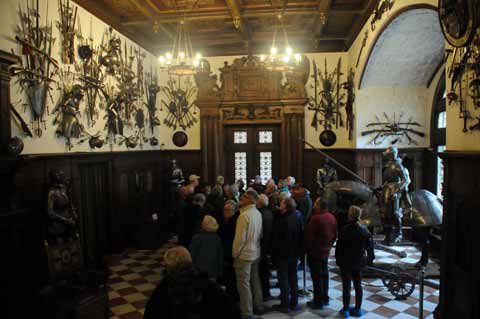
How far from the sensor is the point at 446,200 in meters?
3.62

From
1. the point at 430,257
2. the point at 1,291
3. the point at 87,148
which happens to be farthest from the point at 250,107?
the point at 1,291

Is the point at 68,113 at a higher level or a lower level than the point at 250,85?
lower

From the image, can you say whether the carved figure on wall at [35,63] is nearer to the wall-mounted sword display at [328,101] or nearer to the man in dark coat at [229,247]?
the man in dark coat at [229,247]

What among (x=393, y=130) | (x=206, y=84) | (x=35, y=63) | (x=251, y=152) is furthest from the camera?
(x=251, y=152)

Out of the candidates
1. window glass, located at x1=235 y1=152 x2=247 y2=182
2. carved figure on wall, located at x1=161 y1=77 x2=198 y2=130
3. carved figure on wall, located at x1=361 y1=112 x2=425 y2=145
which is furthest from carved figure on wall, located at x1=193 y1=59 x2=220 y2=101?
carved figure on wall, located at x1=361 y1=112 x2=425 y2=145

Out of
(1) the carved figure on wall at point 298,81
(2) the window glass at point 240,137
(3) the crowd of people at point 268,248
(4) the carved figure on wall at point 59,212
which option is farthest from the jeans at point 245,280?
(1) the carved figure on wall at point 298,81

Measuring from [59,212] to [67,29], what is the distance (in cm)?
299

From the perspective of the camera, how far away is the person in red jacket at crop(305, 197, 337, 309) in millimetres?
4297

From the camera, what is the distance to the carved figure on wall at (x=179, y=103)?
387 inches

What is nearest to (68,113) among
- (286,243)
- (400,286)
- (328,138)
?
(286,243)

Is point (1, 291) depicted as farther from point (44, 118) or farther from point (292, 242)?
point (292, 242)

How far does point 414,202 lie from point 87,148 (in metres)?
5.61

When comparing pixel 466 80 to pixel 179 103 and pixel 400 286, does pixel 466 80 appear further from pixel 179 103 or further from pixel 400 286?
pixel 179 103

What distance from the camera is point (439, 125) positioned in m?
7.38
